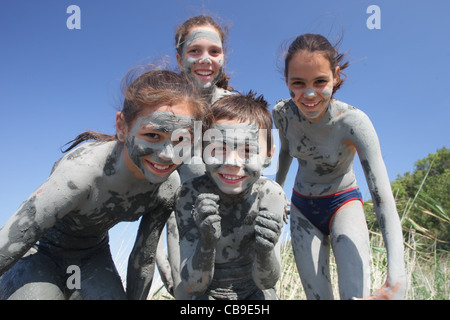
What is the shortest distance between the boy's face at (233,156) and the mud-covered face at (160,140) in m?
0.18

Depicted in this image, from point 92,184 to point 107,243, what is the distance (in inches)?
30.7

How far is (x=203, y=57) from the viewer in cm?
373

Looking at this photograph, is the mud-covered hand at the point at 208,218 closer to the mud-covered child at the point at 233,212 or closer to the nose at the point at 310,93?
the mud-covered child at the point at 233,212

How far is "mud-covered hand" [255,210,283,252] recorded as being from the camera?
219cm

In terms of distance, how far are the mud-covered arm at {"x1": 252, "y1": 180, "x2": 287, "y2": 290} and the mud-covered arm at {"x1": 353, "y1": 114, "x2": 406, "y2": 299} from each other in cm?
71

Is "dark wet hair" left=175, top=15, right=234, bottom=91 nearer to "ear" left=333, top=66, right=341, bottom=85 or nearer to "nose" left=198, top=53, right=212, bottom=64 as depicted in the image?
"nose" left=198, top=53, right=212, bottom=64

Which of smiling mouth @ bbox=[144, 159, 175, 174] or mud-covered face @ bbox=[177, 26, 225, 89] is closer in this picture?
smiling mouth @ bbox=[144, 159, 175, 174]

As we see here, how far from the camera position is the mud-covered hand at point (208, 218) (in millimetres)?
2187

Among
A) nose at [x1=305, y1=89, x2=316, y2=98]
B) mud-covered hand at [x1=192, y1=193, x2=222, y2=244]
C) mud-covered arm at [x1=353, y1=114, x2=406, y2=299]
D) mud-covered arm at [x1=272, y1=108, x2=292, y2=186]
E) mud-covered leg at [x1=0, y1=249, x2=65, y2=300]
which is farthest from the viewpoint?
mud-covered arm at [x1=272, y1=108, x2=292, y2=186]

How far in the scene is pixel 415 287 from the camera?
174 inches

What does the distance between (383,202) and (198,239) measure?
133 cm

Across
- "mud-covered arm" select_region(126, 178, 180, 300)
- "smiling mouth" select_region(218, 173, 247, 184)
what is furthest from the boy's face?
"mud-covered arm" select_region(126, 178, 180, 300)

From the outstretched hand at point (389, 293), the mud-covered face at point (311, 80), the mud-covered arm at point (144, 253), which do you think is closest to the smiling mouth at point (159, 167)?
the mud-covered arm at point (144, 253)
